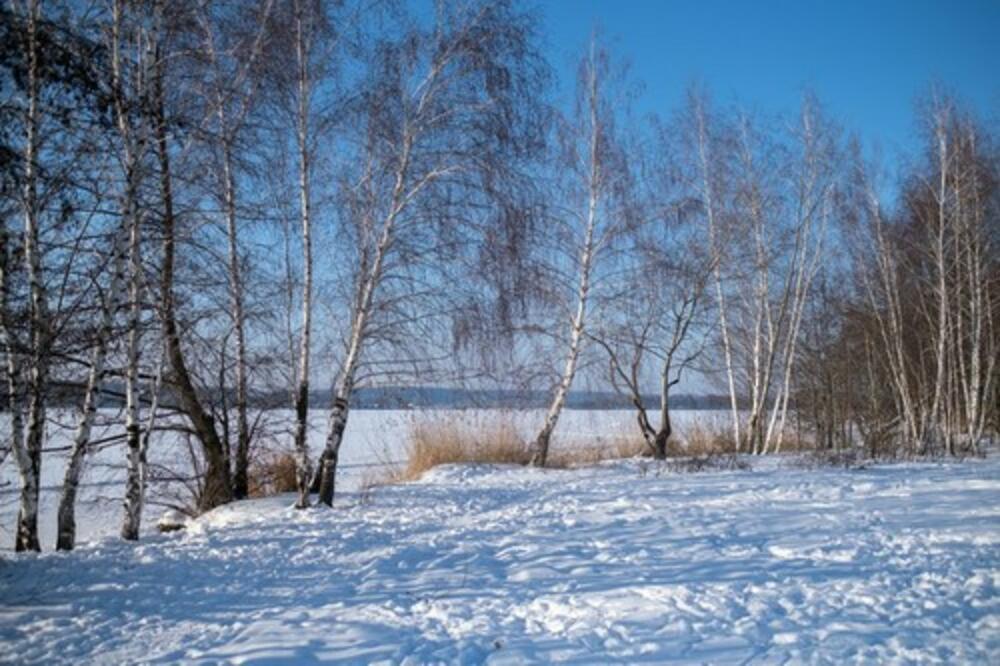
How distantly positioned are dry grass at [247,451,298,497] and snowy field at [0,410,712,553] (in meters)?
0.26

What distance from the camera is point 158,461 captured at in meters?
10.1

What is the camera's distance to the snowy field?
753 cm

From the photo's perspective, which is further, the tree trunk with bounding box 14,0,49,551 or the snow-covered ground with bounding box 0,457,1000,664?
the tree trunk with bounding box 14,0,49,551

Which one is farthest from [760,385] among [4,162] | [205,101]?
[4,162]

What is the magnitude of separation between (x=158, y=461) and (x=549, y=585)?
9.06 meters

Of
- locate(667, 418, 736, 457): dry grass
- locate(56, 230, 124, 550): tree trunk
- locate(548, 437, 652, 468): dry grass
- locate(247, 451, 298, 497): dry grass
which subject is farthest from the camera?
locate(667, 418, 736, 457): dry grass

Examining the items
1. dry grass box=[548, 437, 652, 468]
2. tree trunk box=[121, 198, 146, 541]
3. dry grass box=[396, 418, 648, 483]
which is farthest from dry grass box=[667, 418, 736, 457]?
tree trunk box=[121, 198, 146, 541]

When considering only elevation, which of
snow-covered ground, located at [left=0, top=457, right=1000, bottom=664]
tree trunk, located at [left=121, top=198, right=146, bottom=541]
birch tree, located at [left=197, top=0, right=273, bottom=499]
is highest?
birch tree, located at [left=197, top=0, right=273, bottom=499]

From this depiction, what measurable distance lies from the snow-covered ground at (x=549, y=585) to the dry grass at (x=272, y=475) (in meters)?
Answer: 2.21

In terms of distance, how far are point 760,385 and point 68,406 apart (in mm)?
14413

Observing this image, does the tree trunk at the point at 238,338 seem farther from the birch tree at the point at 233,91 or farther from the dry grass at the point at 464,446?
the dry grass at the point at 464,446

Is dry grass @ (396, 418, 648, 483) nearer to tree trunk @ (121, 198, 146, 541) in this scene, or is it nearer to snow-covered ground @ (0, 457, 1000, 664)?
snow-covered ground @ (0, 457, 1000, 664)

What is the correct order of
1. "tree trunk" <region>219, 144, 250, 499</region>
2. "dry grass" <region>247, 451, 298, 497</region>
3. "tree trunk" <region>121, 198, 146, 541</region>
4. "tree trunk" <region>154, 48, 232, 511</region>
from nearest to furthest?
"tree trunk" <region>121, 198, 146, 541</region> → "tree trunk" <region>154, 48, 232, 511</region> → "tree trunk" <region>219, 144, 250, 499</region> → "dry grass" <region>247, 451, 298, 497</region>

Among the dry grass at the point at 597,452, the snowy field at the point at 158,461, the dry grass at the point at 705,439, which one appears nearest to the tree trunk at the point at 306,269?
the snowy field at the point at 158,461
